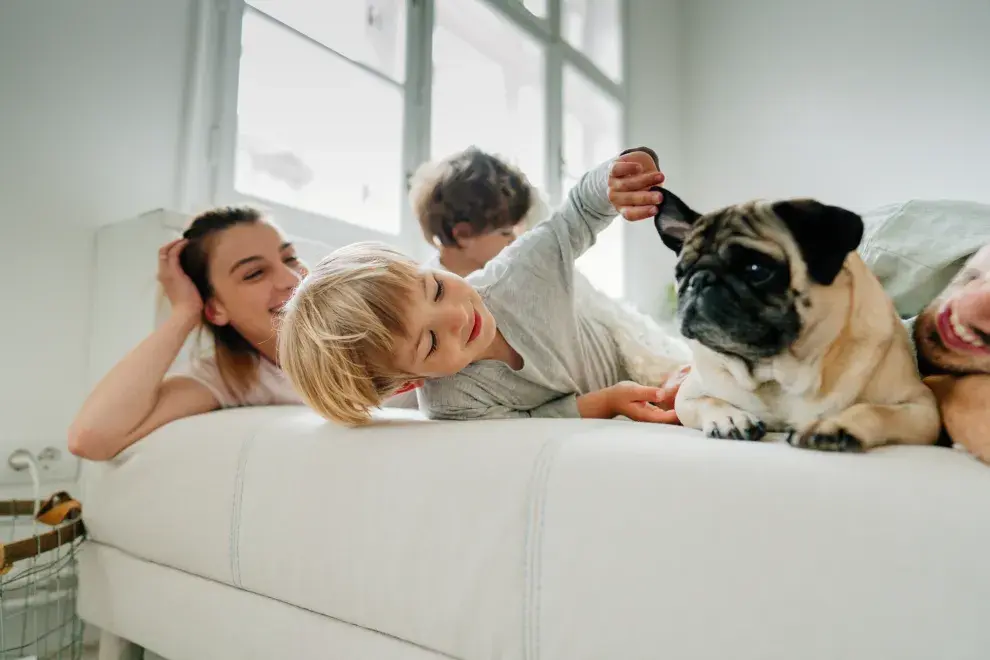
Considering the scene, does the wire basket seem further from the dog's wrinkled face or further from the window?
the dog's wrinkled face

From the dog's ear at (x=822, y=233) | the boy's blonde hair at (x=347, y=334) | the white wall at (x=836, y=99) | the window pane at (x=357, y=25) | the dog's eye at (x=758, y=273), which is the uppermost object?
the white wall at (x=836, y=99)

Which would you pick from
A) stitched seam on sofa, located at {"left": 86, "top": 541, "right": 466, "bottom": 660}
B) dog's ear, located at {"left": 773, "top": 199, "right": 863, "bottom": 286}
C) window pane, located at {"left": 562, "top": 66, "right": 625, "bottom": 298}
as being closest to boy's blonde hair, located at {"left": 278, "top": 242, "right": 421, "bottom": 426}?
stitched seam on sofa, located at {"left": 86, "top": 541, "right": 466, "bottom": 660}

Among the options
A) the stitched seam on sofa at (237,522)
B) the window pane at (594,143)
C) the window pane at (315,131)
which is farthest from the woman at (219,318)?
the window pane at (594,143)

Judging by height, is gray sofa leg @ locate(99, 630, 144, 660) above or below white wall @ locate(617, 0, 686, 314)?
below

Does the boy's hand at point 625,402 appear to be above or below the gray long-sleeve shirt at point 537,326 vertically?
below

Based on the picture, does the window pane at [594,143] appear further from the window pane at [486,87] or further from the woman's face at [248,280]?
the woman's face at [248,280]

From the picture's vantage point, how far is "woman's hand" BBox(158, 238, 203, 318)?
116 cm

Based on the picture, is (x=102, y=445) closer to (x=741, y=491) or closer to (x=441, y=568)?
(x=441, y=568)

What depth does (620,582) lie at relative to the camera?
18.7 inches

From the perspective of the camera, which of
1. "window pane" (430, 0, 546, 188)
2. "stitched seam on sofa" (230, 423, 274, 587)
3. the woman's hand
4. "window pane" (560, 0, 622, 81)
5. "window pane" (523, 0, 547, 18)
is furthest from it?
"window pane" (560, 0, 622, 81)

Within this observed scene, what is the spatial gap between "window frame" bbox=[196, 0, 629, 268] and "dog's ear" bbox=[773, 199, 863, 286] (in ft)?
4.09

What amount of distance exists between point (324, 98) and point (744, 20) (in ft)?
10.0

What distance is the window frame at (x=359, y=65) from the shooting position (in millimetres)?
1465

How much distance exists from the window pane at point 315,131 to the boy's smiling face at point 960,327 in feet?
4.91
